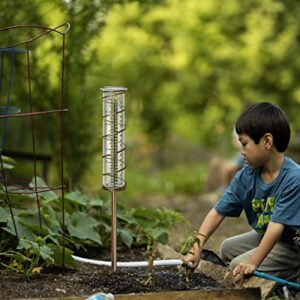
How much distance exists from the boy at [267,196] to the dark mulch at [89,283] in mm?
154

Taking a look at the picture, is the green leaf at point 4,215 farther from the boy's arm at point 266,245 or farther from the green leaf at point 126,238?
the boy's arm at point 266,245

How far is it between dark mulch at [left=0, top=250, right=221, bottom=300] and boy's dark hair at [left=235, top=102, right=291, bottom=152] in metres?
0.72

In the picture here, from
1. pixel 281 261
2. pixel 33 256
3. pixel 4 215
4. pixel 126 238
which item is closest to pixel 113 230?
pixel 33 256

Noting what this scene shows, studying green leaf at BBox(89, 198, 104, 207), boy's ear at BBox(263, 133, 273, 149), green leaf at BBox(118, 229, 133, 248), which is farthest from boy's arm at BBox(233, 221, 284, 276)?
green leaf at BBox(89, 198, 104, 207)

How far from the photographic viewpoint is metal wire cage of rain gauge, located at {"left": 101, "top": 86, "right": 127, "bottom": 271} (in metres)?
3.71

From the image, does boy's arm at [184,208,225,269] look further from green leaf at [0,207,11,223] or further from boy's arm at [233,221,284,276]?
green leaf at [0,207,11,223]

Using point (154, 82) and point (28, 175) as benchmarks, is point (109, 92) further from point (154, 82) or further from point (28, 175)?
point (154, 82)

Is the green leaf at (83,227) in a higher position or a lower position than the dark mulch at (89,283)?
higher

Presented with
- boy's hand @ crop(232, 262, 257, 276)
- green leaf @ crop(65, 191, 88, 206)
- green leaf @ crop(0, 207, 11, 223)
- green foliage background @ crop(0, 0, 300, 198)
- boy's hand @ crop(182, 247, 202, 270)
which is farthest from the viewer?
green foliage background @ crop(0, 0, 300, 198)

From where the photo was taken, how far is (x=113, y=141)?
147 inches

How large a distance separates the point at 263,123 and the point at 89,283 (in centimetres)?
106

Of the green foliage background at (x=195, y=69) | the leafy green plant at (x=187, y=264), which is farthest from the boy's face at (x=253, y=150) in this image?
the green foliage background at (x=195, y=69)

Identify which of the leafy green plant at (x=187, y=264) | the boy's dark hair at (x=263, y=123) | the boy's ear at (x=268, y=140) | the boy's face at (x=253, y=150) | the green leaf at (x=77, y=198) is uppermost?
the boy's dark hair at (x=263, y=123)

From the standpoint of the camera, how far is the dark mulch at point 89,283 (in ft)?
11.2
